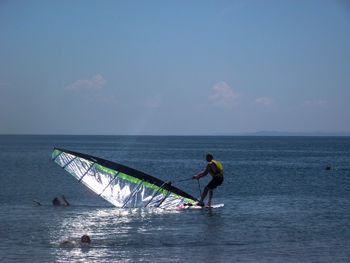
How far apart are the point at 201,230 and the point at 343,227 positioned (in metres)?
4.47

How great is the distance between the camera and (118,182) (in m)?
17.6

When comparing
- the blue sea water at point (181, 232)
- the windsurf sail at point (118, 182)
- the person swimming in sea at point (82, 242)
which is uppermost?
the windsurf sail at point (118, 182)

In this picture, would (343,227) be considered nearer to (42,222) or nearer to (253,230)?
(253,230)

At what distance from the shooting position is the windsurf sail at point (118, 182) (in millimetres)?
17422

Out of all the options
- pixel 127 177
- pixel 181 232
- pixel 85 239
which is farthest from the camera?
pixel 127 177

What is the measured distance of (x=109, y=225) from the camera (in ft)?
46.4

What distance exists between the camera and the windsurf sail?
1742cm

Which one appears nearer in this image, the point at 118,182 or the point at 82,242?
the point at 82,242

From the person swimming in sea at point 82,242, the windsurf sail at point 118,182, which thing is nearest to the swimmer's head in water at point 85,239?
the person swimming in sea at point 82,242

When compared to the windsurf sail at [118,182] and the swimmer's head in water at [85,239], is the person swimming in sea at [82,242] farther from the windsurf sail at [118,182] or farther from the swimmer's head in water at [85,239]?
the windsurf sail at [118,182]

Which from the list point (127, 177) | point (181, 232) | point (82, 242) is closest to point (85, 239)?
point (82, 242)

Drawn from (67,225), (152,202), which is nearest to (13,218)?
(67,225)

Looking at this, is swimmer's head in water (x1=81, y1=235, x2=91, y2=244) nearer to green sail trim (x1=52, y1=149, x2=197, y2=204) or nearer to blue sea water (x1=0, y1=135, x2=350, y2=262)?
blue sea water (x1=0, y1=135, x2=350, y2=262)

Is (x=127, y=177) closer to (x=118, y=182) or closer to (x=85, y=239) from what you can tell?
(x=118, y=182)
